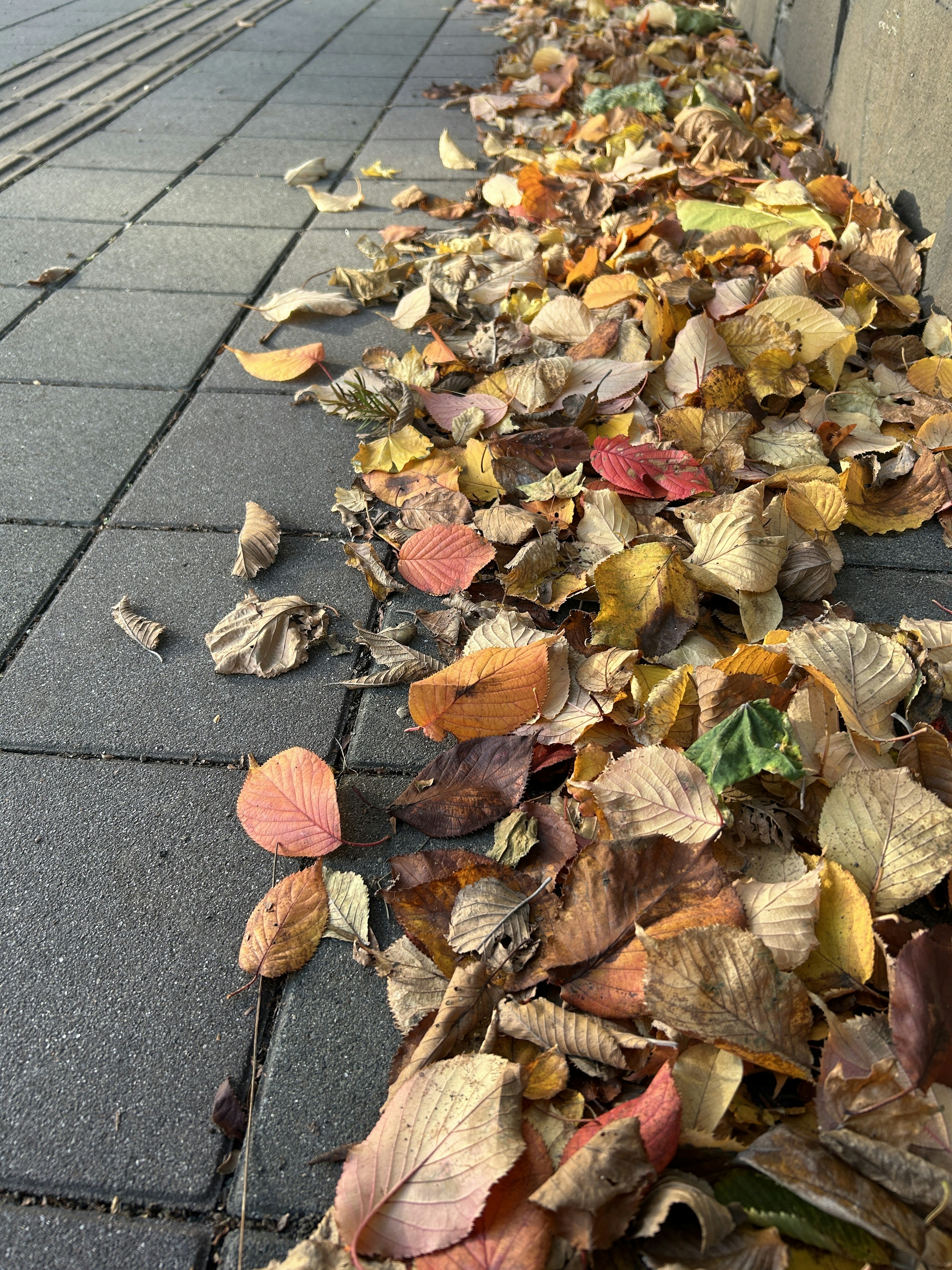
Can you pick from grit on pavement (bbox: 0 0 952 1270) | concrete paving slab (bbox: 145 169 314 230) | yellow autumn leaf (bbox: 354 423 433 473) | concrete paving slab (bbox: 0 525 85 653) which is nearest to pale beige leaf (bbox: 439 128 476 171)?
grit on pavement (bbox: 0 0 952 1270)

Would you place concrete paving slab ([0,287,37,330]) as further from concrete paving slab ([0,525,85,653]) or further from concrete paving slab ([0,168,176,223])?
concrete paving slab ([0,525,85,653])

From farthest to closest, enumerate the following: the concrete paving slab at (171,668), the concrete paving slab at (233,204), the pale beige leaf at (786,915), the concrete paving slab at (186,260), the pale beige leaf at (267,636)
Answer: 1. the concrete paving slab at (233,204)
2. the concrete paving slab at (186,260)
3. the pale beige leaf at (267,636)
4. the concrete paving slab at (171,668)
5. the pale beige leaf at (786,915)

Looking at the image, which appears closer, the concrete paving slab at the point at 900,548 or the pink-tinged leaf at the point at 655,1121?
the pink-tinged leaf at the point at 655,1121

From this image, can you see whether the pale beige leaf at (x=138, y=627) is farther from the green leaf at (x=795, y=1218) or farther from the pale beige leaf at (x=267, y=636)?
the green leaf at (x=795, y=1218)

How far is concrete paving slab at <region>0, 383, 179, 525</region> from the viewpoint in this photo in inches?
84.9

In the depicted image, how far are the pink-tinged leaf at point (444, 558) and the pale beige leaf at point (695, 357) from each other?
0.70m

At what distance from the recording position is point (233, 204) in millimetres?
3668

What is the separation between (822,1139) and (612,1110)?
220 millimetres

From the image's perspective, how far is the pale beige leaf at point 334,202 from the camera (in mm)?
3600

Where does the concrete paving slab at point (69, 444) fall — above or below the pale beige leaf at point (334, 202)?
below

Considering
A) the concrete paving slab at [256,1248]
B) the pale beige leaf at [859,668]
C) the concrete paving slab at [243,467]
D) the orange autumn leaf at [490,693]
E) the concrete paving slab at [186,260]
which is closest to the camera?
the concrete paving slab at [256,1248]

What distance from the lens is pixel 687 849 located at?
3.88 feet

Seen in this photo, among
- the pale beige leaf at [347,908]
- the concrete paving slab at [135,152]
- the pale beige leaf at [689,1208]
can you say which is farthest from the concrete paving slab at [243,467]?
the concrete paving slab at [135,152]

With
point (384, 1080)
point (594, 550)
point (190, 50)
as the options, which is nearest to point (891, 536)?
point (594, 550)
